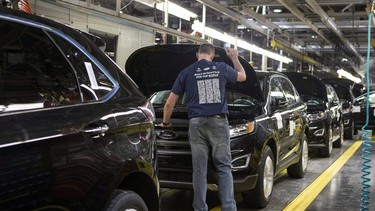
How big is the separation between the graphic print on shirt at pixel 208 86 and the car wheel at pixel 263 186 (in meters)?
1.21

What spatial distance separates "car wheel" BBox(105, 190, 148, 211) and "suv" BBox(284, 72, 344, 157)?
6.98m

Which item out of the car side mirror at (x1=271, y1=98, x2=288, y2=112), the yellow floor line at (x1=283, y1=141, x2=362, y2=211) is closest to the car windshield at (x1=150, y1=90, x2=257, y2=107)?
the car side mirror at (x1=271, y1=98, x2=288, y2=112)

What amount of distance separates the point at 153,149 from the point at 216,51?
2.30m

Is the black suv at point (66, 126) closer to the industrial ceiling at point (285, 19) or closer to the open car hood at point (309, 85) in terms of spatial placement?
the industrial ceiling at point (285, 19)

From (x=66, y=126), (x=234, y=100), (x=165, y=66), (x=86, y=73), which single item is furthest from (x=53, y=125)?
(x=234, y=100)

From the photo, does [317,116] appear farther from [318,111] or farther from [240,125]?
[240,125]

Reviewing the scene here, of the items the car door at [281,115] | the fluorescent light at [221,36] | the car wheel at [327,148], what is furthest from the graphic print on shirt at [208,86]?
the car wheel at [327,148]

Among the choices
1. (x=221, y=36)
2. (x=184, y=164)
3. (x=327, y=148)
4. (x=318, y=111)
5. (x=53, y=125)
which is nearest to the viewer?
(x=53, y=125)

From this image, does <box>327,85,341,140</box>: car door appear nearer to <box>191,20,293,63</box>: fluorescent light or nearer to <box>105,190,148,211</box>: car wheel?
<box>191,20,293,63</box>: fluorescent light

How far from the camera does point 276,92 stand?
640 centimetres

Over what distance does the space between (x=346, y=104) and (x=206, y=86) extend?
11.0 meters

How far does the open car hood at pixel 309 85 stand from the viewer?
34.0 ft

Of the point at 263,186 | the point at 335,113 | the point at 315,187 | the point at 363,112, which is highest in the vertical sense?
the point at 335,113

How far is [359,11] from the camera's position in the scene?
14484 mm
